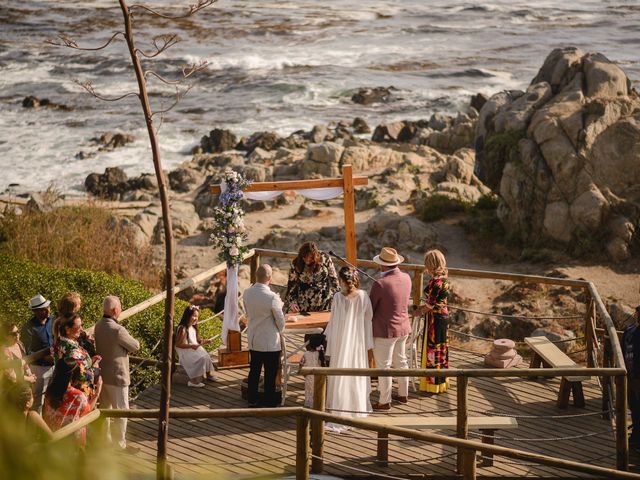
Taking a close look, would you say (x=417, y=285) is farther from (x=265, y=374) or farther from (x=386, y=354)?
(x=265, y=374)

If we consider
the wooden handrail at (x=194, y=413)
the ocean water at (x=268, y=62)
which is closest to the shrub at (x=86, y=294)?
the wooden handrail at (x=194, y=413)

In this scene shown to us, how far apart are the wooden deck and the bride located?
1.08 feet

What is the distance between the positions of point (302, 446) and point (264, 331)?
2.28 meters

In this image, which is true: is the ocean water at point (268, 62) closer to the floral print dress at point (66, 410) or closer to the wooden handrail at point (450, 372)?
the floral print dress at point (66, 410)

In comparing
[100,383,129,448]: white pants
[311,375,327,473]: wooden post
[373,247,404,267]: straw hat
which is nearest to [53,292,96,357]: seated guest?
[100,383,129,448]: white pants

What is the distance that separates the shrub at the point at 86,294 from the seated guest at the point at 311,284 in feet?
9.51

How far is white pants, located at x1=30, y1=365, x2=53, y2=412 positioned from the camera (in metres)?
9.16

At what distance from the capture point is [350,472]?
8.84 m

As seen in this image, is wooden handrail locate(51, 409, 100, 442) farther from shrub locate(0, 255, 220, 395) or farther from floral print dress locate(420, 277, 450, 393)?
shrub locate(0, 255, 220, 395)

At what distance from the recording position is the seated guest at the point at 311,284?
1055cm

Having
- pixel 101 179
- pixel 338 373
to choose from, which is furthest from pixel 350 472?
pixel 101 179

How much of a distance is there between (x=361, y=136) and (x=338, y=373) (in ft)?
111

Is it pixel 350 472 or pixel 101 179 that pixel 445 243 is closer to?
pixel 101 179

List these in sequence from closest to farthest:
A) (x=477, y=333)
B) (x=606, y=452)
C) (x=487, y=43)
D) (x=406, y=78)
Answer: (x=606, y=452)
(x=477, y=333)
(x=406, y=78)
(x=487, y=43)
